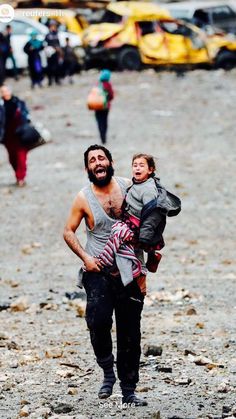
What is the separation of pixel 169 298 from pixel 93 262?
396 centimetres

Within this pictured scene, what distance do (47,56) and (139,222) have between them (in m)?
20.2

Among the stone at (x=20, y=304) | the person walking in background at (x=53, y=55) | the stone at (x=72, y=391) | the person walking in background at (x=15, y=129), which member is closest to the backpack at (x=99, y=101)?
the person walking in background at (x=15, y=129)

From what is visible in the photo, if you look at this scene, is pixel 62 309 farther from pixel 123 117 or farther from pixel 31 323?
pixel 123 117

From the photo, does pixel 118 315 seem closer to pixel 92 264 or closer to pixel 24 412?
pixel 92 264

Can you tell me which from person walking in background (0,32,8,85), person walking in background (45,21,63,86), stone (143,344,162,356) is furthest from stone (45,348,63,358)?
person walking in background (0,32,8,85)

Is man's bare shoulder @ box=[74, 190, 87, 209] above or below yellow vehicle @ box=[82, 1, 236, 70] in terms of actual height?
above

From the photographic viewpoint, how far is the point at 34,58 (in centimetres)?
2567

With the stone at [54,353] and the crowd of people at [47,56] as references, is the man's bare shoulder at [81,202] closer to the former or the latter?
the stone at [54,353]

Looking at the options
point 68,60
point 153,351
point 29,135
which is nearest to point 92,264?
point 153,351

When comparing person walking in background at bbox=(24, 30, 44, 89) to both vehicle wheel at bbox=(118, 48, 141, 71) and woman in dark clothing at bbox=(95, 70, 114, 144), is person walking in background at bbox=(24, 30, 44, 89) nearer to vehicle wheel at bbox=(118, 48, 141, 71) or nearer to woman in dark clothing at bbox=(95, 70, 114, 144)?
vehicle wheel at bbox=(118, 48, 141, 71)

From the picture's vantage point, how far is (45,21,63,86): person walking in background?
26.0 meters

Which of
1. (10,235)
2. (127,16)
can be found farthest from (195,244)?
(127,16)

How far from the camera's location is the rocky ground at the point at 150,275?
22.7ft

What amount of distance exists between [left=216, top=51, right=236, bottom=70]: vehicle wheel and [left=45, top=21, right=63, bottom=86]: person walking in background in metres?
4.30
